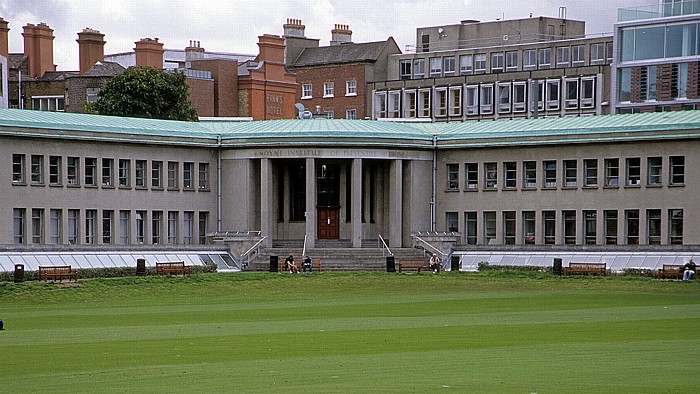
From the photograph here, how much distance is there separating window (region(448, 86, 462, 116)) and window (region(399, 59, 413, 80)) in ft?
25.2

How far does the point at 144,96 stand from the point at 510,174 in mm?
30319

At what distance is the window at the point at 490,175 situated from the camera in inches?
3145

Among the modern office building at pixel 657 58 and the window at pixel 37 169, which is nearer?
the window at pixel 37 169

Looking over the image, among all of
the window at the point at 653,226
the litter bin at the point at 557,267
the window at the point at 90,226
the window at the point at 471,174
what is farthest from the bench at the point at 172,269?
the window at the point at 653,226

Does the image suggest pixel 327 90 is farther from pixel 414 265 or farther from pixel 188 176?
pixel 414 265

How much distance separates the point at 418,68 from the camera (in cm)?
12594

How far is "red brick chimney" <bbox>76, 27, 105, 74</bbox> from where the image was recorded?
118062 millimetres

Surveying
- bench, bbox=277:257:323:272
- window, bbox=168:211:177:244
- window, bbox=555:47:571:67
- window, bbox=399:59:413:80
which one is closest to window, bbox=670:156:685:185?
bench, bbox=277:257:323:272

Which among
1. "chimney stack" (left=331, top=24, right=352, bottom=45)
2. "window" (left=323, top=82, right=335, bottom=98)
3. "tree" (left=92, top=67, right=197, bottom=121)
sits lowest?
"tree" (left=92, top=67, right=197, bottom=121)

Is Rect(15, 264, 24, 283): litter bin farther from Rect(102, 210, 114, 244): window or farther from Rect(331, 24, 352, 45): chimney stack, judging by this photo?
Rect(331, 24, 352, 45): chimney stack

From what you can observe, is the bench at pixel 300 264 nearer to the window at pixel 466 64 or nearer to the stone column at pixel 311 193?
the stone column at pixel 311 193

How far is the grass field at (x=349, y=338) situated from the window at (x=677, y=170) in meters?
16.1

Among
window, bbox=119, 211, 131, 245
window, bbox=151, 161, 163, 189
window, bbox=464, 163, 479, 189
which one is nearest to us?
window, bbox=119, 211, 131, 245

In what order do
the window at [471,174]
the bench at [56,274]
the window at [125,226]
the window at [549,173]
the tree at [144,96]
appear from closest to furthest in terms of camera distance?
1. the bench at [56,274]
2. the window at [125,226]
3. the window at [549,173]
4. the window at [471,174]
5. the tree at [144,96]
